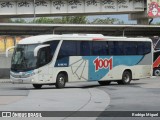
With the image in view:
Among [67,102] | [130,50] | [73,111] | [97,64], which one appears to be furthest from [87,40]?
[73,111]

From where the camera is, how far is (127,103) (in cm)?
1844

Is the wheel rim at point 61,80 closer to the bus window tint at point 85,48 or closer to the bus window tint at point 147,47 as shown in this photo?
the bus window tint at point 85,48

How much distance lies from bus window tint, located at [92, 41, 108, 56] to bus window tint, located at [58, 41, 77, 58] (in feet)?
5.18

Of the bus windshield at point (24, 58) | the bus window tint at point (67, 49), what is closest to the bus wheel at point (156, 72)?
the bus window tint at point (67, 49)

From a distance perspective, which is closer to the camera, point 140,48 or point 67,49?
point 67,49

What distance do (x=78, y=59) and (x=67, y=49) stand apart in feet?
3.65

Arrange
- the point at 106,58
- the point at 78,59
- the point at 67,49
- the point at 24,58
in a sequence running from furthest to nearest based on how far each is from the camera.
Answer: the point at 106,58 < the point at 78,59 < the point at 67,49 < the point at 24,58

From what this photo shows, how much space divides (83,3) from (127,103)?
4649 cm

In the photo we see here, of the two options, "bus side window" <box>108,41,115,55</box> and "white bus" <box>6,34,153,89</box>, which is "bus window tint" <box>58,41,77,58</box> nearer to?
"white bus" <box>6,34,153,89</box>

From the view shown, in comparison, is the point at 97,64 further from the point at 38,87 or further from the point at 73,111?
the point at 73,111

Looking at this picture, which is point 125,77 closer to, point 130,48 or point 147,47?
point 130,48

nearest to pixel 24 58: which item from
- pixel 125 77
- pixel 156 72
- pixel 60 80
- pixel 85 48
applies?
pixel 60 80

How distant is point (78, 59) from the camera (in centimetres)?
2956

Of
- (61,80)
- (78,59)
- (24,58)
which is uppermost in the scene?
(24,58)
